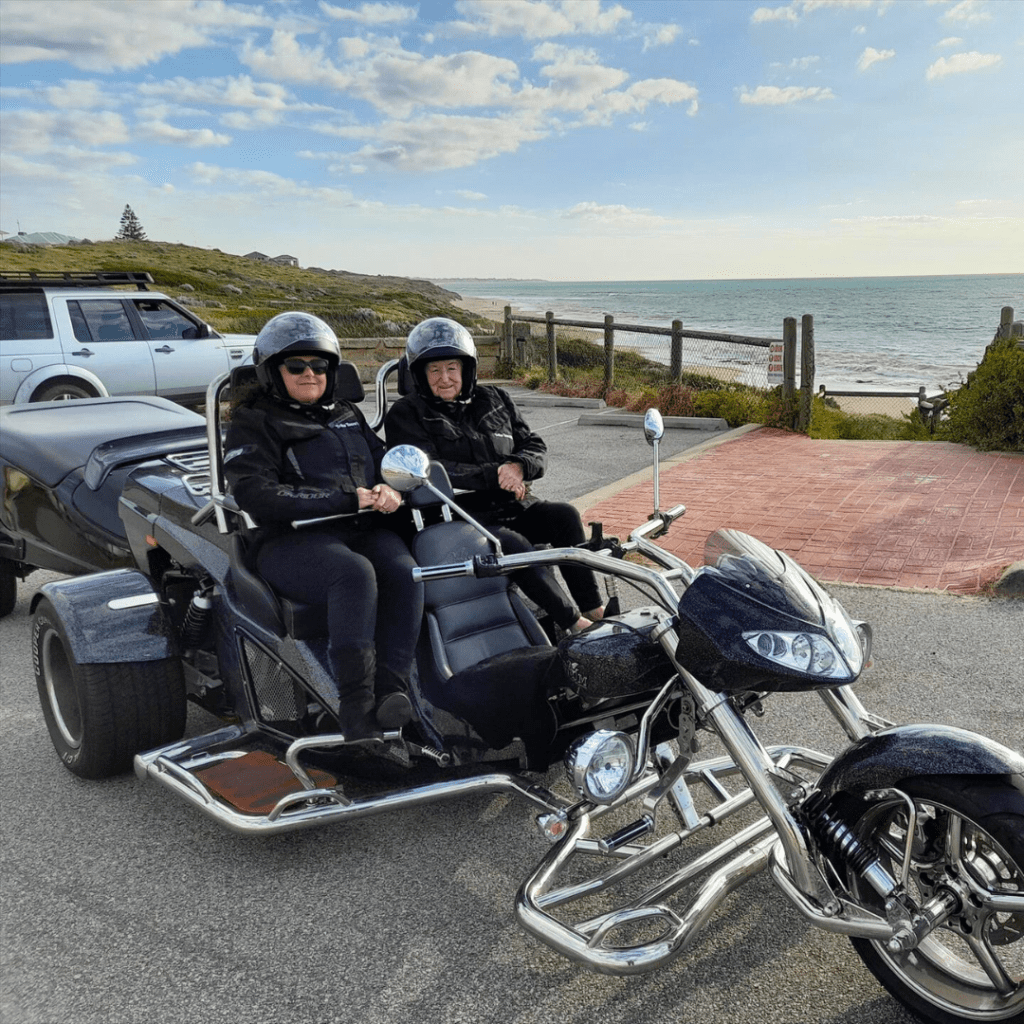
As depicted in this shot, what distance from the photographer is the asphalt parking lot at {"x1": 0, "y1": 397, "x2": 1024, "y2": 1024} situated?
2.49m

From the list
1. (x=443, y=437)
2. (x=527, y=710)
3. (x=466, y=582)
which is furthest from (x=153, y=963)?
(x=443, y=437)

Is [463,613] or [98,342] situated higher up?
[98,342]

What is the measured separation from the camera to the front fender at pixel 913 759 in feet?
6.97

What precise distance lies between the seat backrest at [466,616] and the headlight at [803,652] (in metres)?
1.22

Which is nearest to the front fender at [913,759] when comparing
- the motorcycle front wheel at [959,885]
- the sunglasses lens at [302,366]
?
the motorcycle front wheel at [959,885]

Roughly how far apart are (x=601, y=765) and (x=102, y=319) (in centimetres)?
1137

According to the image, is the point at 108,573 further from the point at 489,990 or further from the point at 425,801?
the point at 489,990

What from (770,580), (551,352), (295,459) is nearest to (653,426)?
(770,580)

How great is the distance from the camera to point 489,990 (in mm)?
2543

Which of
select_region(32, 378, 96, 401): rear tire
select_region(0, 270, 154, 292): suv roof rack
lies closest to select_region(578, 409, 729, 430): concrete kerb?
select_region(0, 270, 154, 292): suv roof rack

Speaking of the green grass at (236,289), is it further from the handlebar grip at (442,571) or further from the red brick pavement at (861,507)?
the handlebar grip at (442,571)

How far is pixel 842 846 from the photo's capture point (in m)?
2.27

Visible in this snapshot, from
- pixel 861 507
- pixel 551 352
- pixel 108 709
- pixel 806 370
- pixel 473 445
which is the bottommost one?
pixel 861 507

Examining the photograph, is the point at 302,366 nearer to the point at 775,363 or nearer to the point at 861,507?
the point at 861,507
